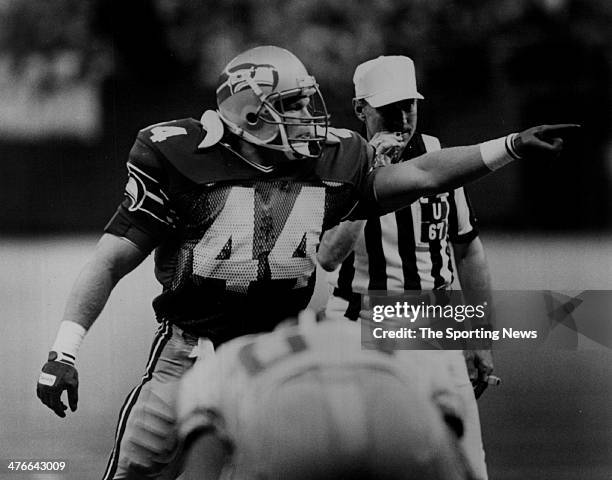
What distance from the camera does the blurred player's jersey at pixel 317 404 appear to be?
3.04 m

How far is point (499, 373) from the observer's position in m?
3.90

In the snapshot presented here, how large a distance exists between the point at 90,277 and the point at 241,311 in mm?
478

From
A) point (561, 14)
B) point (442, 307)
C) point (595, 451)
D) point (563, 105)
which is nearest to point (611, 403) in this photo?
point (595, 451)

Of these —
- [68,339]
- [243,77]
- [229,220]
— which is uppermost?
[243,77]

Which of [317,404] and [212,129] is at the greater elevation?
[212,129]

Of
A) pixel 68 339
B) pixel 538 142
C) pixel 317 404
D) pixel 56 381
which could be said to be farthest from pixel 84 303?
pixel 538 142

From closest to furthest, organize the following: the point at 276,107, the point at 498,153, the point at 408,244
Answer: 1. the point at 498,153
2. the point at 276,107
3. the point at 408,244

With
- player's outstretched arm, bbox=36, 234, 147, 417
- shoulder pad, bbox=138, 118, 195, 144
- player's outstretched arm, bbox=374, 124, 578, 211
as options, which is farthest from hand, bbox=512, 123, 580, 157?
player's outstretched arm, bbox=36, 234, 147, 417

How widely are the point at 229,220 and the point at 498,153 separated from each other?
85cm

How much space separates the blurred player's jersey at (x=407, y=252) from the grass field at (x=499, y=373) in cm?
16

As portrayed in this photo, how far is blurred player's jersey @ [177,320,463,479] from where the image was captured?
9.97 ft

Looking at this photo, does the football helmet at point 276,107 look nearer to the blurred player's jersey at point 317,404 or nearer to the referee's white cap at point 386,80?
the referee's white cap at point 386,80

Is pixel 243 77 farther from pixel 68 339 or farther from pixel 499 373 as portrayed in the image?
pixel 499 373

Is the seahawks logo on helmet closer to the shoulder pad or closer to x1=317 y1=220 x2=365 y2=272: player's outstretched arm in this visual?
the shoulder pad
